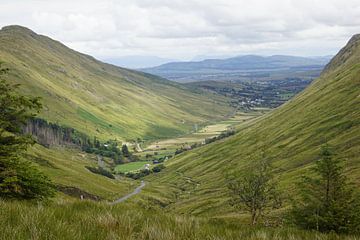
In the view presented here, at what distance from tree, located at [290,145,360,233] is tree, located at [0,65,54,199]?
20.9 m

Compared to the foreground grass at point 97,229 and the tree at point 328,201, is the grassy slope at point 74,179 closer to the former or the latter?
the tree at point 328,201

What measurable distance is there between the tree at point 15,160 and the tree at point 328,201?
20.9m

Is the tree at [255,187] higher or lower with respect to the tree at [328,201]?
lower

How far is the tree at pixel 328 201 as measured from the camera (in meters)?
33.1

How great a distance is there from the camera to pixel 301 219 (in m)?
35.8

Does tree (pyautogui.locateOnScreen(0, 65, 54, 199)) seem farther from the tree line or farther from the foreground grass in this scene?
the tree line

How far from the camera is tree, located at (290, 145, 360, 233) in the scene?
33094 mm

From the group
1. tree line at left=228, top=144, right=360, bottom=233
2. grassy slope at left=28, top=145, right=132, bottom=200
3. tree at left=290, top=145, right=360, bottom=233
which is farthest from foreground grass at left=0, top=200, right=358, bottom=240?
grassy slope at left=28, top=145, right=132, bottom=200

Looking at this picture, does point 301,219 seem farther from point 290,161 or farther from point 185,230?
point 290,161

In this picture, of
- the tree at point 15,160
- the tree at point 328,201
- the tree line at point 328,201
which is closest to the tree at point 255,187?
the tree line at point 328,201

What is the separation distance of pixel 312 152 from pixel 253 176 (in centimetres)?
11805

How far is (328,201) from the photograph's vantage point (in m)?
36.6

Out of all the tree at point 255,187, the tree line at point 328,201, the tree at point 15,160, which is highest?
the tree at point 15,160

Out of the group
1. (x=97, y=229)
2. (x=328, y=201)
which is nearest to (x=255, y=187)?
(x=328, y=201)
